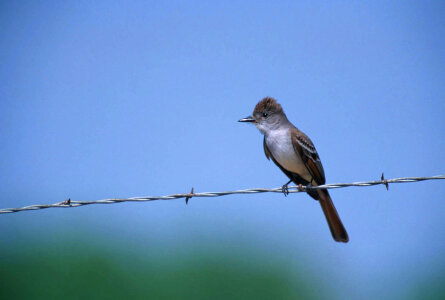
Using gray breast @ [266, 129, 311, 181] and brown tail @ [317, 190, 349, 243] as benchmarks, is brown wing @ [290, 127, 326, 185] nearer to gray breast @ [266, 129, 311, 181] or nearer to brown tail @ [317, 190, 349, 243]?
gray breast @ [266, 129, 311, 181]

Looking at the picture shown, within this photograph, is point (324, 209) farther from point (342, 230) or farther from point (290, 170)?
point (290, 170)

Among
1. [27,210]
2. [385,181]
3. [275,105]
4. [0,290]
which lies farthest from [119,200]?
[0,290]

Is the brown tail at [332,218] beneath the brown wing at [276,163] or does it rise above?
beneath

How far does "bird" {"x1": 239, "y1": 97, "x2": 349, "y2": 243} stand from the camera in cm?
583

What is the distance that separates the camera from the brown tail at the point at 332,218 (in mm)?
5559

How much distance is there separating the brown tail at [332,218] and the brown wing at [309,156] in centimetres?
38

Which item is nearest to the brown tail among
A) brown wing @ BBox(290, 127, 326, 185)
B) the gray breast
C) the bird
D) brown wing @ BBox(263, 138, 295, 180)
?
the bird

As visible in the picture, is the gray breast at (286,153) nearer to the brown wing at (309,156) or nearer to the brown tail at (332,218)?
the brown wing at (309,156)

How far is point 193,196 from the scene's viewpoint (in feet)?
13.8

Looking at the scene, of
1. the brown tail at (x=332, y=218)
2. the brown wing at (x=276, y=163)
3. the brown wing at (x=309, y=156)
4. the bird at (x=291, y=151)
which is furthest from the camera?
the brown wing at (x=276, y=163)

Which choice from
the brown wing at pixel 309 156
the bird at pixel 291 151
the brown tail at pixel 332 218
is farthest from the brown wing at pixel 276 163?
the brown tail at pixel 332 218

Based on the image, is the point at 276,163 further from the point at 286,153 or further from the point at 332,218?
the point at 332,218

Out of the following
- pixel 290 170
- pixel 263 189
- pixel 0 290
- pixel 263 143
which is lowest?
pixel 0 290

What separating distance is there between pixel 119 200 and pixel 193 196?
2.28 feet
